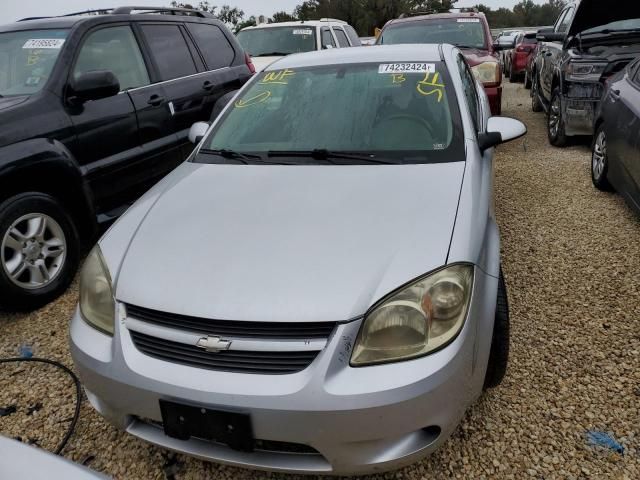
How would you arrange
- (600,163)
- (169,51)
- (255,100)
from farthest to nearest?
(600,163) → (169,51) → (255,100)

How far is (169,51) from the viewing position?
442cm

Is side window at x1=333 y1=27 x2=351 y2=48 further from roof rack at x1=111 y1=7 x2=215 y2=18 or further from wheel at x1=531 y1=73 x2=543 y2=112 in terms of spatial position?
roof rack at x1=111 y1=7 x2=215 y2=18

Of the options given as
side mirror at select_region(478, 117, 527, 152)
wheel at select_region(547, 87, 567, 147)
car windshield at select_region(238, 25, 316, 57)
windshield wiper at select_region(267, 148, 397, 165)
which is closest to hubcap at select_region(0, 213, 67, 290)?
windshield wiper at select_region(267, 148, 397, 165)

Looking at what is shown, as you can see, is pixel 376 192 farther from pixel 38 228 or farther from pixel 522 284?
pixel 38 228

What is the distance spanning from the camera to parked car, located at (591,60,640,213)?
370cm

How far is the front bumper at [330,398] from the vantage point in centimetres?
152

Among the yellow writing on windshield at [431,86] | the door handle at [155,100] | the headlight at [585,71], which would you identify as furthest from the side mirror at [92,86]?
the headlight at [585,71]

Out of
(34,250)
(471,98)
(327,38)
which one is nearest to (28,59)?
(34,250)

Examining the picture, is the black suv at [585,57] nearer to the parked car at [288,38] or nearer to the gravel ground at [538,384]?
the gravel ground at [538,384]

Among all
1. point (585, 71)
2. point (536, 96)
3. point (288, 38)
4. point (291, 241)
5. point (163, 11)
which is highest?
point (163, 11)

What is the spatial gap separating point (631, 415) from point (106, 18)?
4.18 meters

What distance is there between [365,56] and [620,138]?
2.25 metres

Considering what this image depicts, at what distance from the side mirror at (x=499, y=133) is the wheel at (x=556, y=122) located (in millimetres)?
3554

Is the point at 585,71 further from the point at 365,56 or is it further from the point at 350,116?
the point at 350,116
